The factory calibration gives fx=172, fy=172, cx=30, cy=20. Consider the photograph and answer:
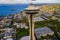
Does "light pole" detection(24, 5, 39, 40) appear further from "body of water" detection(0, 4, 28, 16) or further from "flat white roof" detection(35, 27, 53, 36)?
"body of water" detection(0, 4, 28, 16)

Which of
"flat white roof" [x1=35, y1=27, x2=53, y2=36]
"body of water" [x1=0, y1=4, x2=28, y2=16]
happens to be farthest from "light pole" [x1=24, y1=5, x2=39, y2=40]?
"body of water" [x1=0, y1=4, x2=28, y2=16]

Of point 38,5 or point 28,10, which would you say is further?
point 38,5

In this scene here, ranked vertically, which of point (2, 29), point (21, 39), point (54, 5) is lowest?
point (21, 39)

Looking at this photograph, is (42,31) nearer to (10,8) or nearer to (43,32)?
(43,32)

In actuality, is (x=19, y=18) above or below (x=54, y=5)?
below

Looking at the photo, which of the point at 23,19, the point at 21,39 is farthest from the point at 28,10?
the point at 21,39

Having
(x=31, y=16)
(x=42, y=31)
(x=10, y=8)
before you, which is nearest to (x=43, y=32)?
(x=42, y=31)

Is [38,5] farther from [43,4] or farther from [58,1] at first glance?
[58,1]

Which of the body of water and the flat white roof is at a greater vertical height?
the body of water

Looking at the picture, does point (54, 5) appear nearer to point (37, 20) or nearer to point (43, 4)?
point (43, 4)

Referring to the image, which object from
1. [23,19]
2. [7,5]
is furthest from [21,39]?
[7,5]

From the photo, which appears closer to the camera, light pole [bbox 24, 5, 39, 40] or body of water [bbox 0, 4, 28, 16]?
light pole [bbox 24, 5, 39, 40]
